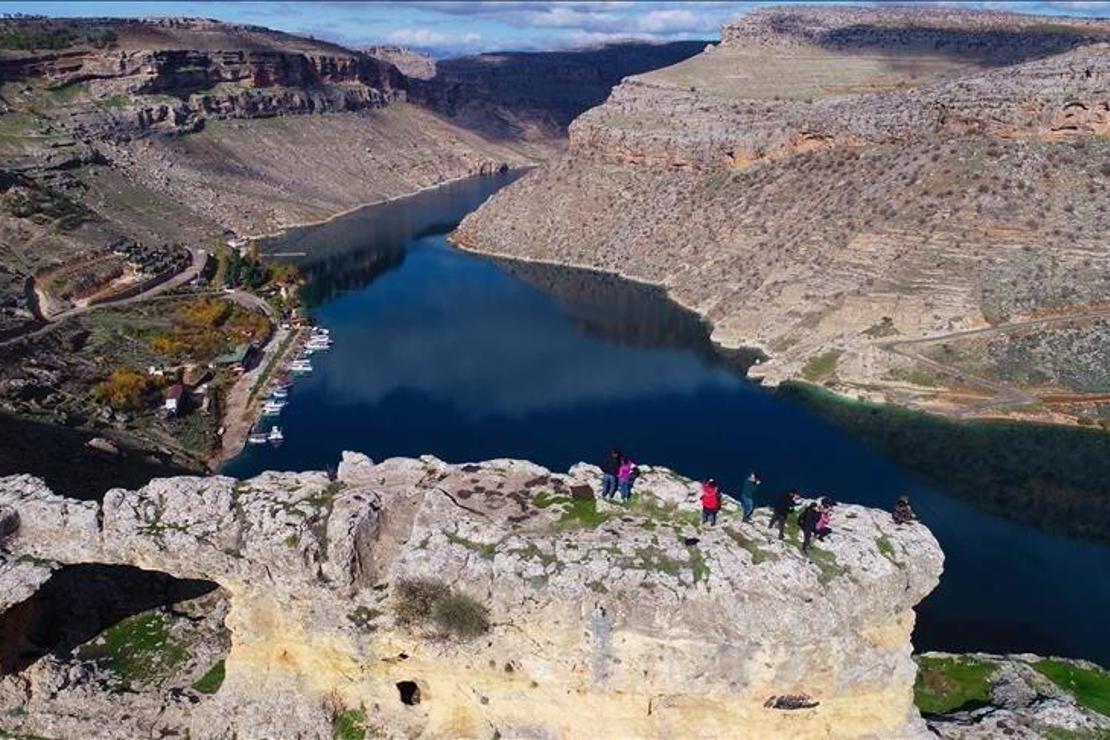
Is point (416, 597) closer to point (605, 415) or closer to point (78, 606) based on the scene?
point (78, 606)

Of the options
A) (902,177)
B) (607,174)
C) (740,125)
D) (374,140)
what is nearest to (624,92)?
(607,174)

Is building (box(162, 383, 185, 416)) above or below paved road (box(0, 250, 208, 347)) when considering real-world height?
below

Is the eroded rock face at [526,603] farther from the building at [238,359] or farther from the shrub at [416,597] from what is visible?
the building at [238,359]

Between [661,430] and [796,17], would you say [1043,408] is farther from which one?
[796,17]

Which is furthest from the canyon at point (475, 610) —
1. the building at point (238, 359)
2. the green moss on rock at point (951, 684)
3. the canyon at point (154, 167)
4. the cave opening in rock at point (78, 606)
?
the building at point (238, 359)

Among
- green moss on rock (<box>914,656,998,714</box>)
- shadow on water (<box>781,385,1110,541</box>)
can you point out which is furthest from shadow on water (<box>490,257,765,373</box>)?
green moss on rock (<box>914,656,998,714</box>)

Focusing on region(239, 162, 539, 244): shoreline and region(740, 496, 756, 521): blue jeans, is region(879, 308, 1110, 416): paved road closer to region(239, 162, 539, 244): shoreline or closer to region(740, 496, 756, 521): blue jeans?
region(740, 496, 756, 521): blue jeans

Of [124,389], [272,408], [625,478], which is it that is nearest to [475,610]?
[625,478]
